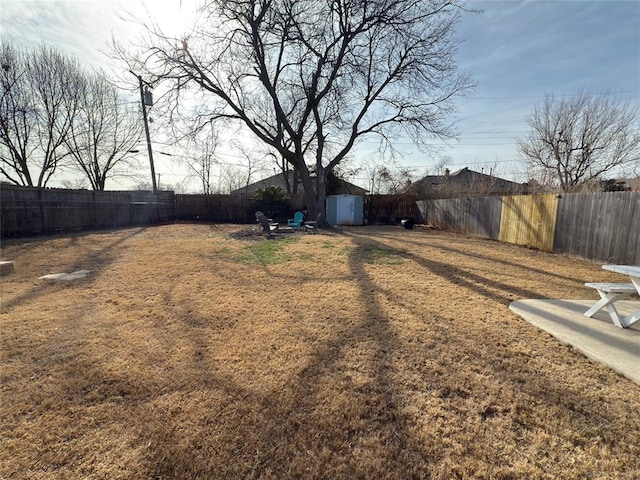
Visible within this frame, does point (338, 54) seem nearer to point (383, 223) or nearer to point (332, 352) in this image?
point (383, 223)

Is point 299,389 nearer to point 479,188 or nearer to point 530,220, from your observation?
point 530,220

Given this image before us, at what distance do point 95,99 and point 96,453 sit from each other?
67.3 ft

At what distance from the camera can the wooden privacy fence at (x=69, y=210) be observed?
951 cm

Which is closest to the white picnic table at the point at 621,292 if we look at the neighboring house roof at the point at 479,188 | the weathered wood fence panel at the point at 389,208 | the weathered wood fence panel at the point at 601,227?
the weathered wood fence panel at the point at 601,227

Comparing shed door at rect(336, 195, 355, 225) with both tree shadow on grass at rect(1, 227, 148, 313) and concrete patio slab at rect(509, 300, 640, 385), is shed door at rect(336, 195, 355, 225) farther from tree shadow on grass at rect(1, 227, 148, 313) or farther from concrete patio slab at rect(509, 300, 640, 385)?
concrete patio slab at rect(509, 300, 640, 385)

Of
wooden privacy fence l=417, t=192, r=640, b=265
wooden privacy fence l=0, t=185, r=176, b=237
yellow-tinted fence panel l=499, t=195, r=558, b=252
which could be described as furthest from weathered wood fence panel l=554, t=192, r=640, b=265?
wooden privacy fence l=0, t=185, r=176, b=237

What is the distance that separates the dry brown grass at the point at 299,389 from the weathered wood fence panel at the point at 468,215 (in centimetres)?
649

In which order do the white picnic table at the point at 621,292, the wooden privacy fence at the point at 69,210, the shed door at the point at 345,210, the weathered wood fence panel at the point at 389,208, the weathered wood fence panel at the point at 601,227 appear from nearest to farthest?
the white picnic table at the point at 621,292 < the weathered wood fence panel at the point at 601,227 < the wooden privacy fence at the point at 69,210 < the shed door at the point at 345,210 < the weathered wood fence panel at the point at 389,208

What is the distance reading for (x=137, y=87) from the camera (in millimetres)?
11094

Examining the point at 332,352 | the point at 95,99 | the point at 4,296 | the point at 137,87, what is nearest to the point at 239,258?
the point at 4,296

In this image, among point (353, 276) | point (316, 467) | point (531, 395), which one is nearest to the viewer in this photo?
point (316, 467)

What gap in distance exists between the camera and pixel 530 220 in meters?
7.95

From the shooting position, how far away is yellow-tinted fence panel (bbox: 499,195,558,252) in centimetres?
727

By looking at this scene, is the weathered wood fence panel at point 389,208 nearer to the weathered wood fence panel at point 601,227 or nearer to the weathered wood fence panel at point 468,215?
the weathered wood fence panel at point 468,215
